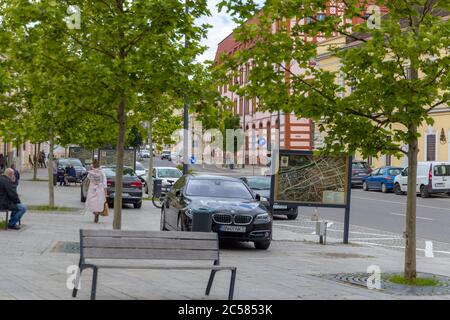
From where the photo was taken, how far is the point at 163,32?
15.2 m

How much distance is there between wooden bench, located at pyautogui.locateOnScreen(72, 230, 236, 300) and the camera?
9789 mm

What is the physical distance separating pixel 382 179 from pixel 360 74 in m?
38.1

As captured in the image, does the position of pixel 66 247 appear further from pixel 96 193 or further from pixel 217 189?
pixel 96 193

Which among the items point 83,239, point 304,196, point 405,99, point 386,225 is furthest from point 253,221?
point 386,225

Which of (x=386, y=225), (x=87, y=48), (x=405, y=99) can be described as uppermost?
(x=87, y=48)

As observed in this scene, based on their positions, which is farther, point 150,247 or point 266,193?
point 266,193

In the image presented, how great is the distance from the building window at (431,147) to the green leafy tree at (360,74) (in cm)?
4371

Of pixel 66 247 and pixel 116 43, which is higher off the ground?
pixel 116 43

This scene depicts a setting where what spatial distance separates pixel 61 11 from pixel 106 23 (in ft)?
2.70

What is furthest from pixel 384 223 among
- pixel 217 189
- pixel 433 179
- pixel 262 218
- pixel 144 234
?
pixel 144 234

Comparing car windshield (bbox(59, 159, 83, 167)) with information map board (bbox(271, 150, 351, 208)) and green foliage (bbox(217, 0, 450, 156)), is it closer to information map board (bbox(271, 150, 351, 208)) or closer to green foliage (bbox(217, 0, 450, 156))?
information map board (bbox(271, 150, 351, 208))

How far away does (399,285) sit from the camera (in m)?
12.2

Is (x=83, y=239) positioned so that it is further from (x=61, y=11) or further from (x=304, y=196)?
(x=304, y=196)
